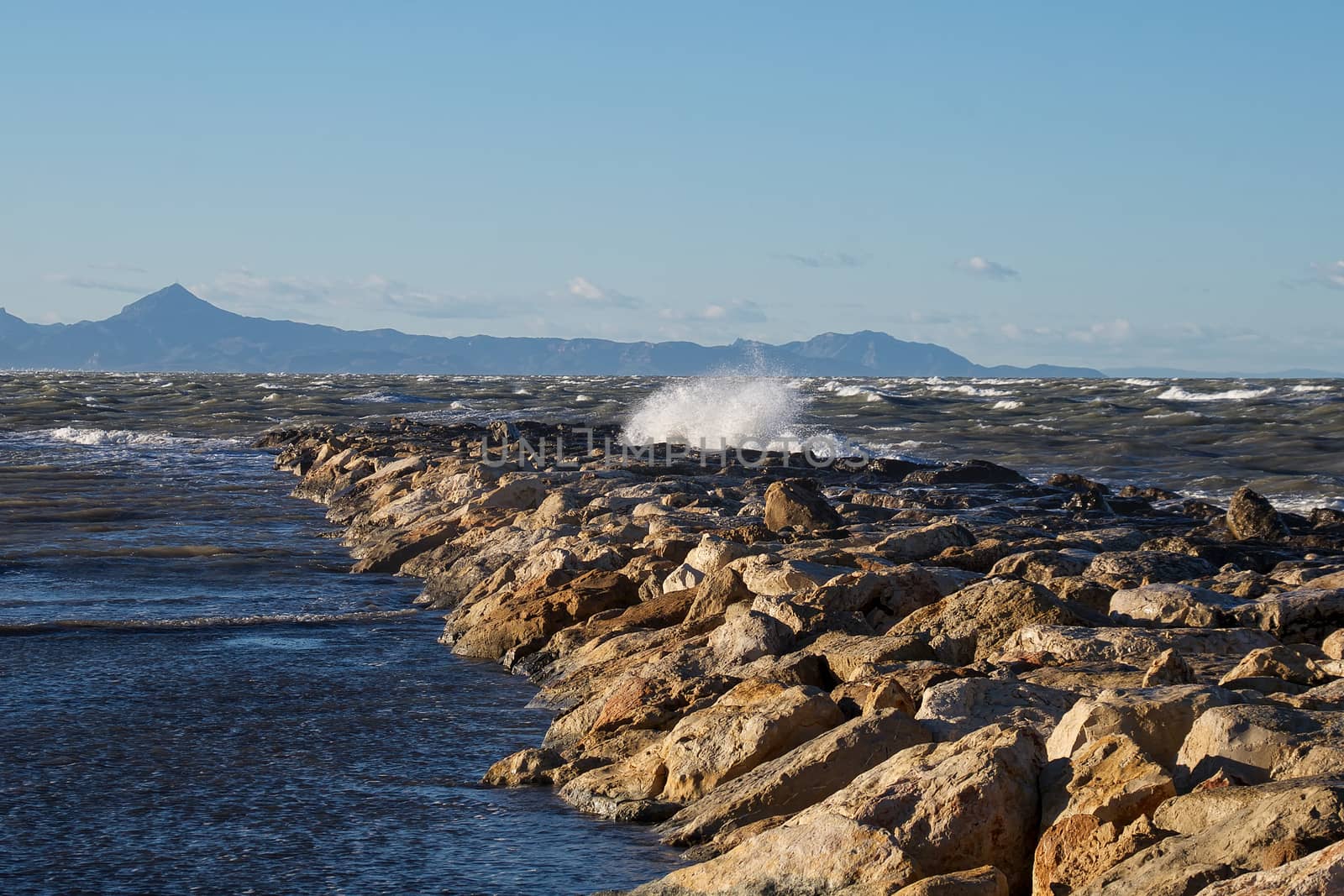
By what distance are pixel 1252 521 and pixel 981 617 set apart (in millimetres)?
10117

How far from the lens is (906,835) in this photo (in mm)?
6520

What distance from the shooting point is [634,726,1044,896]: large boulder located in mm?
6465

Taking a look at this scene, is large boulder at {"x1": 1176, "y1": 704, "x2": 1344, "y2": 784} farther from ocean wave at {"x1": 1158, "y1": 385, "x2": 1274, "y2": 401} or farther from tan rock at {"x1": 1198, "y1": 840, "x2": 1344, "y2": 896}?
ocean wave at {"x1": 1158, "y1": 385, "x2": 1274, "y2": 401}

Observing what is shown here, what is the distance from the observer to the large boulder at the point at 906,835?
646 cm

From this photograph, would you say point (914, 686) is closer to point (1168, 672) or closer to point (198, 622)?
point (1168, 672)

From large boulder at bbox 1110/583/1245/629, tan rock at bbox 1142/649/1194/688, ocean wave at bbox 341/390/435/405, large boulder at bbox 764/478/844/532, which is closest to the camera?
tan rock at bbox 1142/649/1194/688

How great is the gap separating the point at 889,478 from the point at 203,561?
13.2 metres

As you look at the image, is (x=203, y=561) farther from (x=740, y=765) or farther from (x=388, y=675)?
(x=740, y=765)

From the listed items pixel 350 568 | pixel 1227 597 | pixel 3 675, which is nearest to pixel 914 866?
pixel 1227 597

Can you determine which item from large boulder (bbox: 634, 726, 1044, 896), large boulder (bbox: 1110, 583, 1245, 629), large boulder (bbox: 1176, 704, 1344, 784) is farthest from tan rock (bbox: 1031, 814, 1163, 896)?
large boulder (bbox: 1110, 583, 1245, 629)

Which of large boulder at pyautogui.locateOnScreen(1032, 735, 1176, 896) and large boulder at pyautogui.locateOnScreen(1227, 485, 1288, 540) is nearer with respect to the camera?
large boulder at pyautogui.locateOnScreen(1032, 735, 1176, 896)

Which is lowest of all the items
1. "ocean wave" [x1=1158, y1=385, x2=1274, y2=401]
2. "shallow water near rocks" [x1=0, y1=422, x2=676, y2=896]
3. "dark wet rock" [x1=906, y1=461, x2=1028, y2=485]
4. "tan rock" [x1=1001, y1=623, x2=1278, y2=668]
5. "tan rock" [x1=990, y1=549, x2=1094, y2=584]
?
"shallow water near rocks" [x1=0, y1=422, x2=676, y2=896]

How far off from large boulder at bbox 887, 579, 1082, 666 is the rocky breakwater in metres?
0.02

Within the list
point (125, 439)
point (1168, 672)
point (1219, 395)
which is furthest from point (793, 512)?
point (1219, 395)
